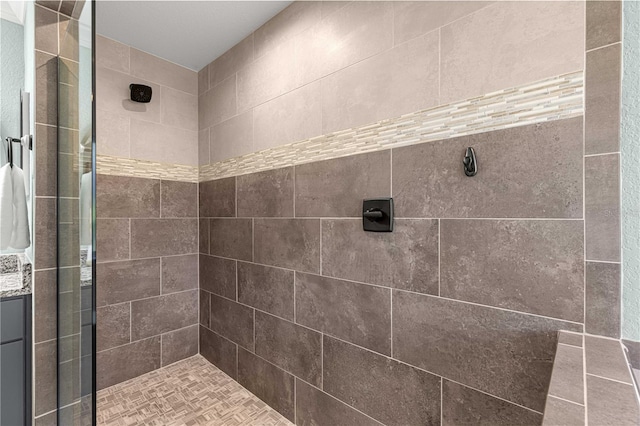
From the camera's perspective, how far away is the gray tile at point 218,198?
6.47 ft

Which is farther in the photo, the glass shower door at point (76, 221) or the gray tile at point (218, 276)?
the gray tile at point (218, 276)

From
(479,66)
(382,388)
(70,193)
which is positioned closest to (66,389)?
(70,193)

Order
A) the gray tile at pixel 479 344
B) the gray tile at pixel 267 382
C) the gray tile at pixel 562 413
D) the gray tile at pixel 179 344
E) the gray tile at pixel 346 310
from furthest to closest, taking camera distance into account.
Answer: the gray tile at pixel 179 344, the gray tile at pixel 267 382, the gray tile at pixel 346 310, the gray tile at pixel 479 344, the gray tile at pixel 562 413

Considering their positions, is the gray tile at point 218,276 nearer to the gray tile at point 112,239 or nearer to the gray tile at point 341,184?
the gray tile at point 112,239

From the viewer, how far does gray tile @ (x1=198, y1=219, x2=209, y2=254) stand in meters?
2.20

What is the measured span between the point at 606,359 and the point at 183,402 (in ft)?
6.68

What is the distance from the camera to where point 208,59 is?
85.4 inches

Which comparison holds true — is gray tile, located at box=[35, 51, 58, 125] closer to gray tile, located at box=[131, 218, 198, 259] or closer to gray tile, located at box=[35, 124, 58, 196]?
gray tile, located at box=[35, 124, 58, 196]

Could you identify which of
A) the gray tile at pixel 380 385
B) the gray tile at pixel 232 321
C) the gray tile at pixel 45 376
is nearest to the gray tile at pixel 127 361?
the gray tile at pixel 232 321

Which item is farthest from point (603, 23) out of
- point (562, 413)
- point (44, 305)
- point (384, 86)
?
point (44, 305)

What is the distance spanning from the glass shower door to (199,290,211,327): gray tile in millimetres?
953

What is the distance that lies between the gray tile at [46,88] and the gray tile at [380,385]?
1687 mm

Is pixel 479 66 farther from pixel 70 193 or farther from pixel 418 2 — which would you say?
pixel 70 193

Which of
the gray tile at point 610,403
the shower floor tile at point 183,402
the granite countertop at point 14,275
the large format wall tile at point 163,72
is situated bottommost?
the shower floor tile at point 183,402
